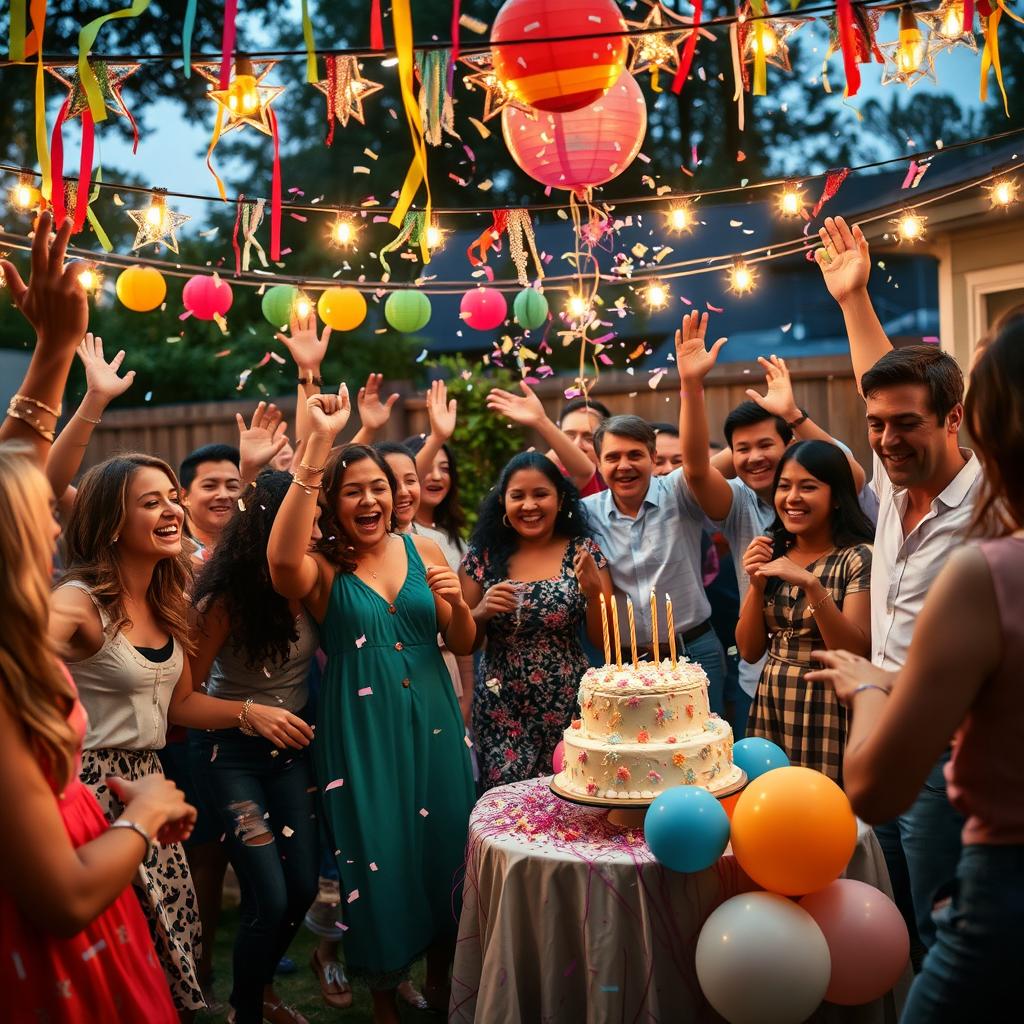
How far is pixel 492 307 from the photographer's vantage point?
5.02 m

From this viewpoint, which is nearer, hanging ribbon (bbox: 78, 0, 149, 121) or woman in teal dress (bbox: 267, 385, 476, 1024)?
hanging ribbon (bbox: 78, 0, 149, 121)

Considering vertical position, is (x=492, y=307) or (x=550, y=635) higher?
(x=492, y=307)

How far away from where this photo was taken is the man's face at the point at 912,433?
2855mm

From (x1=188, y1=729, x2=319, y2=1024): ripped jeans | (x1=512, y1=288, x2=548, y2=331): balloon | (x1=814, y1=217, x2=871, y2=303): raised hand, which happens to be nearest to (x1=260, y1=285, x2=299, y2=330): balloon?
(x1=512, y1=288, x2=548, y2=331): balloon

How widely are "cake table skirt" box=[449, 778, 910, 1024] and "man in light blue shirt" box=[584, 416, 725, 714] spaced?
1463 millimetres

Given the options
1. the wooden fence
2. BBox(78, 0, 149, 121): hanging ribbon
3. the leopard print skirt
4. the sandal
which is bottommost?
the sandal

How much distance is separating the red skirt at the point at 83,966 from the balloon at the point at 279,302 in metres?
3.35

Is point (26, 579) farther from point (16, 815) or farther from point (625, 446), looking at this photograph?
point (625, 446)

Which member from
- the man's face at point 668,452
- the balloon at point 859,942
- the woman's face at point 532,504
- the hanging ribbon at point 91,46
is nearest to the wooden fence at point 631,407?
the man's face at point 668,452

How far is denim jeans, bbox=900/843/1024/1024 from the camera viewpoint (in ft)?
4.98

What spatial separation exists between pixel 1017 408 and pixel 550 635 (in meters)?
2.48

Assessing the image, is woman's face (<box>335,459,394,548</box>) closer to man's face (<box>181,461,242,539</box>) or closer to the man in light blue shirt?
man's face (<box>181,461,242,539</box>)

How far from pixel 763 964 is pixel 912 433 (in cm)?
140

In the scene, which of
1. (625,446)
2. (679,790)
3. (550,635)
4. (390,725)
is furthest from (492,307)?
(679,790)
